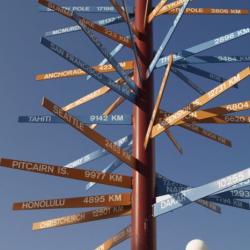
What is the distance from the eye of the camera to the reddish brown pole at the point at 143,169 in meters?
8.74

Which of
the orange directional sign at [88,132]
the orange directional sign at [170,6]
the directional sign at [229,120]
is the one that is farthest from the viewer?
the orange directional sign at [170,6]

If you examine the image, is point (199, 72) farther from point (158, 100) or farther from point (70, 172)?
point (70, 172)

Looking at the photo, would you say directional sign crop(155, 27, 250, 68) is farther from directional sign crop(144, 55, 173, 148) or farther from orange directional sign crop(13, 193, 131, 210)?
orange directional sign crop(13, 193, 131, 210)

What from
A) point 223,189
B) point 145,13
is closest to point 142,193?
point 223,189

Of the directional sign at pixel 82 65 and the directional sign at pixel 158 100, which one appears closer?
the directional sign at pixel 82 65

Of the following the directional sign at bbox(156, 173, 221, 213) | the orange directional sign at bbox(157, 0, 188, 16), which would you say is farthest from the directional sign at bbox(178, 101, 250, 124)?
the orange directional sign at bbox(157, 0, 188, 16)

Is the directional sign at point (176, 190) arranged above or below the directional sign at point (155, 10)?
below

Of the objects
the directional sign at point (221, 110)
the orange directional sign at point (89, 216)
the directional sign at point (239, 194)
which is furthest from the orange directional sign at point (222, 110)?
the orange directional sign at point (89, 216)

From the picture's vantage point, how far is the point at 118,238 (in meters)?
9.58

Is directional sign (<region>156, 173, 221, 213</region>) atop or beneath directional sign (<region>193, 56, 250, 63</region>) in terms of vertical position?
beneath

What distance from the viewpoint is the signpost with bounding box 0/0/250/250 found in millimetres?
8273

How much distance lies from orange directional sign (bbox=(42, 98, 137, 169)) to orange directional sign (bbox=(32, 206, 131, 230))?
888mm

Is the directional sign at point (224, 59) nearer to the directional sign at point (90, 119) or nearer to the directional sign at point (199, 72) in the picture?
the directional sign at point (199, 72)

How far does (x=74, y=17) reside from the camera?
A: 28.5 feet
